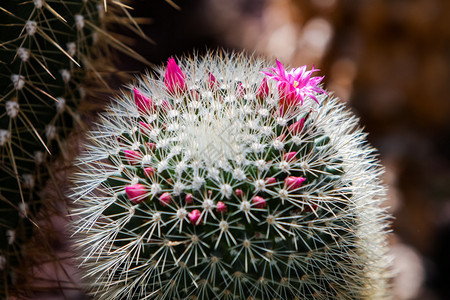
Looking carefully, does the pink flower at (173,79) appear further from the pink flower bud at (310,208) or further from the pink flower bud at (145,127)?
the pink flower bud at (310,208)

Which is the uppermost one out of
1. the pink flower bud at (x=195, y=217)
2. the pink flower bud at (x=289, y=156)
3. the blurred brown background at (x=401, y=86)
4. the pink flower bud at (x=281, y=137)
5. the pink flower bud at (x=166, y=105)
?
the blurred brown background at (x=401, y=86)

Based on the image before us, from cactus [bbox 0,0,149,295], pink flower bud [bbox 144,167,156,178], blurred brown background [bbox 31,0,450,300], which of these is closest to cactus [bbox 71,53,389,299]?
pink flower bud [bbox 144,167,156,178]

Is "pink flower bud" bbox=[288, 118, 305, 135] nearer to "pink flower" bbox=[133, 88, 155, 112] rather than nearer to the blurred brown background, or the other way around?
"pink flower" bbox=[133, 88, 155, 112]

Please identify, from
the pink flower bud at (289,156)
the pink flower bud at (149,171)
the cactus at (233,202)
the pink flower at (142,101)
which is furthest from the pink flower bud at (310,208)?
the pink flower at (142,101)

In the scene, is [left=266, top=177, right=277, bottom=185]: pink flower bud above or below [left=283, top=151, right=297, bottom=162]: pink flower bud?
below

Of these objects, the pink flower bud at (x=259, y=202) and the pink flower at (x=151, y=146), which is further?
the pink flower at (x=151, y=146)

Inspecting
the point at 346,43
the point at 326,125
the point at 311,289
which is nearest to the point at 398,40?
the point at 346,43
